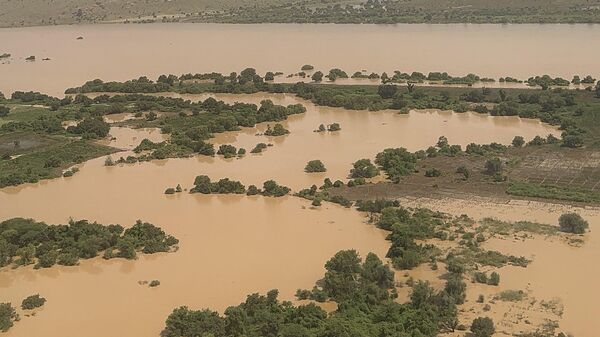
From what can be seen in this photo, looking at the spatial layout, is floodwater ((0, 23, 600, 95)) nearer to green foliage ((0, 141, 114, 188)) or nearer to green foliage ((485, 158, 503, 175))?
green foliage ((0, 141, 114, 188))

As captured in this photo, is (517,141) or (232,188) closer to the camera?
(232,188)

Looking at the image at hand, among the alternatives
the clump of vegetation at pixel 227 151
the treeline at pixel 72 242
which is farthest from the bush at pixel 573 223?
the clump of vegetation at pixel 227 151

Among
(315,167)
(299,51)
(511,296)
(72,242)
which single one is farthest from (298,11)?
(511,296)

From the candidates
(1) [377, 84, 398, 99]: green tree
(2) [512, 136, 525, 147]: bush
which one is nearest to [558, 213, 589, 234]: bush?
(2) [512, 136, 525, 147]: bush

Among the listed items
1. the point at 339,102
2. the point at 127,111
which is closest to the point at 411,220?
the point at 339,102

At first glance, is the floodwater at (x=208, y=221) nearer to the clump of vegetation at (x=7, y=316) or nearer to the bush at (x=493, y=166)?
the clump of vegetation at (x=7, y=316)

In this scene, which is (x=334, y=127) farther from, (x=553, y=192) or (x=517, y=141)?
(x=553, y=192)
